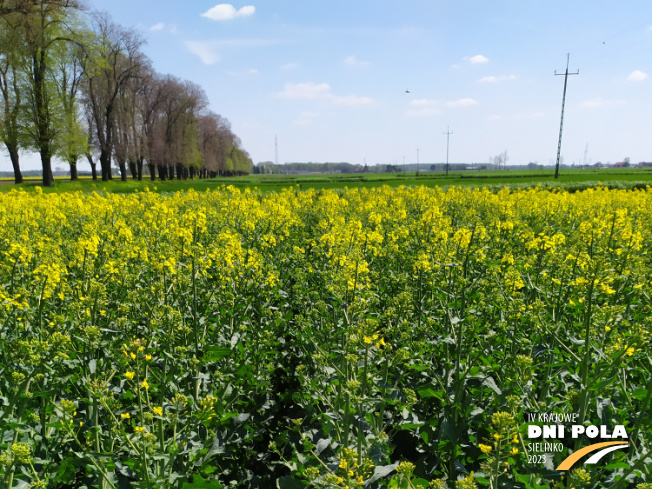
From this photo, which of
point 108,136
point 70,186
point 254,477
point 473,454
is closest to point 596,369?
point 473,454

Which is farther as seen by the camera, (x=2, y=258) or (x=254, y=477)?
(x=2, y=258)

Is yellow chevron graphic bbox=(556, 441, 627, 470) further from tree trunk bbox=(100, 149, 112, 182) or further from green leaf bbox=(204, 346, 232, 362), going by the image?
tree trunk bbox=(100, 149, 112, 182)

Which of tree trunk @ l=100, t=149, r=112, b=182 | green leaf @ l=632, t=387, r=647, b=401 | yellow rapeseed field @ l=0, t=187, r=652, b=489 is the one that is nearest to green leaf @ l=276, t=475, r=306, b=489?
yellow rapeseed field @ l=0, t=187, r=652, b=489

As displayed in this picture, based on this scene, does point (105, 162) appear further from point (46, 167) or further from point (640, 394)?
point (640, 394)

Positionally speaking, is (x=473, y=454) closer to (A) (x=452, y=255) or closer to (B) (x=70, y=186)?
(A) (x=452, y=255)

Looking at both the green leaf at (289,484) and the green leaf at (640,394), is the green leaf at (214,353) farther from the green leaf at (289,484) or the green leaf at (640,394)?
the green leaf at (640,394)

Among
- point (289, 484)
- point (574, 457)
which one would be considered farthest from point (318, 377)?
point (574, 457)

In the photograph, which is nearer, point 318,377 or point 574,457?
point 574,457

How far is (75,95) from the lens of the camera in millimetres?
35844

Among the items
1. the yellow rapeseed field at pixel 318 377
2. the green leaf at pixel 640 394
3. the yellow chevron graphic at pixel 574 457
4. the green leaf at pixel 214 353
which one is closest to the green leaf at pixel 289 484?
the yellow rapeseed field at pixel 318 377

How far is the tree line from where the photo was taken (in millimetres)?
26562

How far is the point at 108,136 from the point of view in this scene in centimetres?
4047

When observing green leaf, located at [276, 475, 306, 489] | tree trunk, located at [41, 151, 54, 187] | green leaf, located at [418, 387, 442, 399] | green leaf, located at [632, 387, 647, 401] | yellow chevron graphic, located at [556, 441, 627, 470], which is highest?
tree trunk, located at [41, 151, 54, 187]

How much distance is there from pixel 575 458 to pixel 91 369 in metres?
3.32
